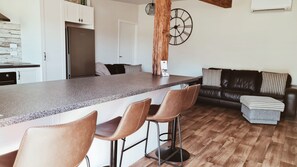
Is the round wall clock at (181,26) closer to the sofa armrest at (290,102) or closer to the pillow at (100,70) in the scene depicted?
the pillow at (100,70)

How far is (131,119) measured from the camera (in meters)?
1.62

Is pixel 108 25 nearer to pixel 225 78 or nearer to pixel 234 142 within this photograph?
pixel 225 78

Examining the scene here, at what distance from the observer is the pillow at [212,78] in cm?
556

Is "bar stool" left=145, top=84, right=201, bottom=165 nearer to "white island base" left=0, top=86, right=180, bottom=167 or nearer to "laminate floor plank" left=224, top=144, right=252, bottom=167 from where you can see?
"white island base" left=0, top=86, right=180, bottom=167

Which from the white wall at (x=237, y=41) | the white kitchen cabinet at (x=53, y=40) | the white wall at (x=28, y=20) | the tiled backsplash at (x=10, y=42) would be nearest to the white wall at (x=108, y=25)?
the white kitchen cabinet at (x=53, y=40)

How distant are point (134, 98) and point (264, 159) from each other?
5.97 feet

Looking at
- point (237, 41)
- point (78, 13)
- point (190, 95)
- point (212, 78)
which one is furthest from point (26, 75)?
point (237, 41)

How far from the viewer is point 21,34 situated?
14.8 feet

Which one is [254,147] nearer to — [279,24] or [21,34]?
[279,24]

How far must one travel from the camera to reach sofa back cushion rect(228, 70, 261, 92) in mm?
5254

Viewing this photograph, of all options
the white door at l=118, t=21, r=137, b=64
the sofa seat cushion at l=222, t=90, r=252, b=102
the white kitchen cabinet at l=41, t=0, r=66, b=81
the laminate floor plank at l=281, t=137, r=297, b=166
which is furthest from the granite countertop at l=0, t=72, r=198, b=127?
the white door at l=118, t=21, r=137, b=64

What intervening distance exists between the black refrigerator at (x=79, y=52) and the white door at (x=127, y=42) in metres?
1.66

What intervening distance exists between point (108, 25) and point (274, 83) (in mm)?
4486

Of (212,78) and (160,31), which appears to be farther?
(212,78)
